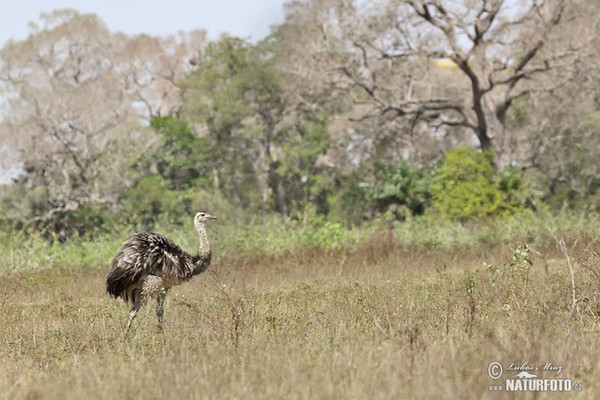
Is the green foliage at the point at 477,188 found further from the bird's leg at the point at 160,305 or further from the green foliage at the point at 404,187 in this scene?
the bird's leg at the point at 160,305

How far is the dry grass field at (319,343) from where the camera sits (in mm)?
4430

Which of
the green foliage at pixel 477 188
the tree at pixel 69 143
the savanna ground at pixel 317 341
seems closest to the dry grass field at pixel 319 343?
the savanna ground at pixel 317 341

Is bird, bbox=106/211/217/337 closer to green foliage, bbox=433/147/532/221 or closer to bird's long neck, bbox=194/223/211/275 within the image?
bird's long neck, bbox=194/223/211/275

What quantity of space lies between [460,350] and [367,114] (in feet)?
74.5

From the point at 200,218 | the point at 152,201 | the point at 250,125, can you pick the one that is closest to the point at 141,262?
the point at 200,218

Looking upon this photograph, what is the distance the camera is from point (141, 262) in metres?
7.55

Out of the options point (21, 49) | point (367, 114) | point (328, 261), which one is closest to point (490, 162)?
point (367, 114)

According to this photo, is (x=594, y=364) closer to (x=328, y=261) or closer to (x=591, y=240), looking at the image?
(x=591, y=240)

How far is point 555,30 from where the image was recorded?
24766mm

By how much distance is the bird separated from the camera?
7559mm

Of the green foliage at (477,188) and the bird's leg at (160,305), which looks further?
the green foliage at (477,188)

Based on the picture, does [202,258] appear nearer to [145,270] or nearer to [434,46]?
[145,270]

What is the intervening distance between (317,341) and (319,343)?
0.20ft

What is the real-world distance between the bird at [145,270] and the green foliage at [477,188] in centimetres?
1743
